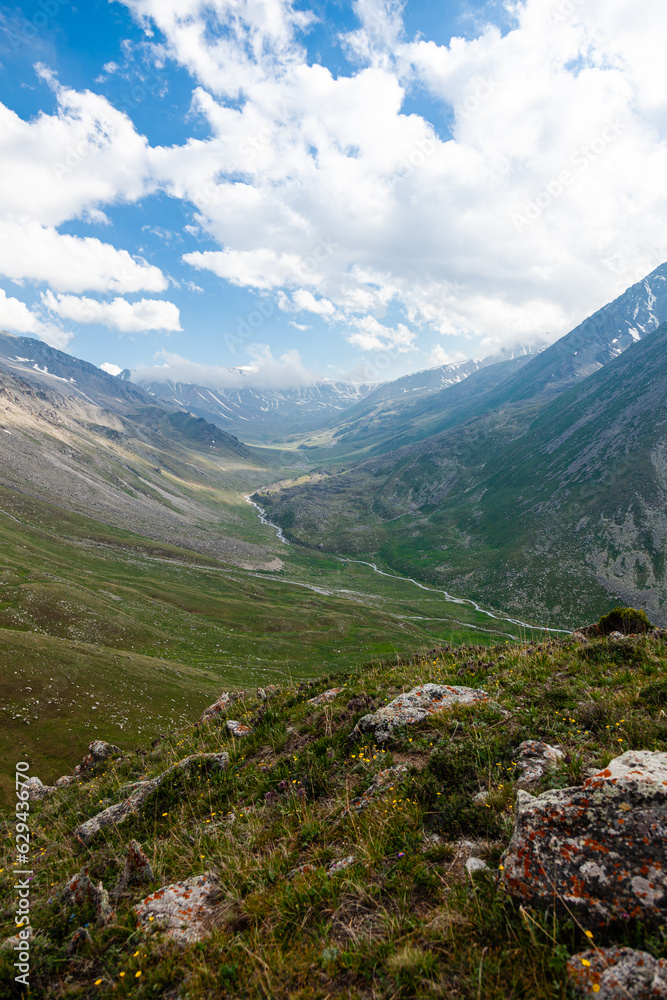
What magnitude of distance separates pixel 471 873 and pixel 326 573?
150 m

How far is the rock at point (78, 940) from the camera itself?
5.88 m

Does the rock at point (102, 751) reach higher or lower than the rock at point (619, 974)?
lower

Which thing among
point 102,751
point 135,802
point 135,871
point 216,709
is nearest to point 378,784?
point 135,871

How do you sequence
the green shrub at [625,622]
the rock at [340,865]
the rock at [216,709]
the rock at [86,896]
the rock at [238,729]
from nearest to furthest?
1. the rock at [340,865]
2. the rock at [86,896]
3. the rock at [238,729]
4. the green shrub at [625,622]
5. the rock at [216,709]

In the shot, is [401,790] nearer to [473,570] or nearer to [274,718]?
[274,718]

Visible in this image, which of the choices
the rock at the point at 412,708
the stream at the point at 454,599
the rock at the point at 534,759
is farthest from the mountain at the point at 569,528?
the rock at the point at 534,759

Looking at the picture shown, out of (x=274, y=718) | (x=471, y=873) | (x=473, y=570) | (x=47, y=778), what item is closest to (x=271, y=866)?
(x=471, y=873)

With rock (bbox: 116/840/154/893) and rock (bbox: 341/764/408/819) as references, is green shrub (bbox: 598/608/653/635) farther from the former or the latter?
rock (bbox: 116/840/154/893)

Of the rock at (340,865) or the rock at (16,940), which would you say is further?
the rock at (16,940)

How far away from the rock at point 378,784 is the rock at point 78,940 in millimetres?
4254

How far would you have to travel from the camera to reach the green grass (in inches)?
172

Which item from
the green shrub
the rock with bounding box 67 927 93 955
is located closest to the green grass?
the rock with bounding box 67 927 93 955

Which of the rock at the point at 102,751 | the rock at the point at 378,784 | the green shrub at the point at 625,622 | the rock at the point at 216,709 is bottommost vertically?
the rock at the point at 102,751

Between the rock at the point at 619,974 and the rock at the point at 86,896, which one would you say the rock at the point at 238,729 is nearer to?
the rock at the point at 86,896
